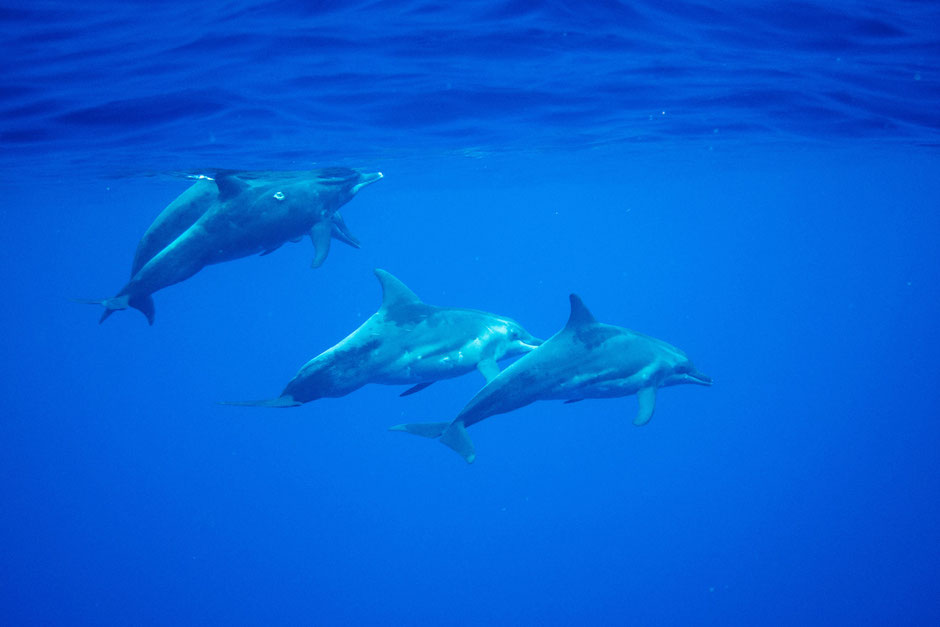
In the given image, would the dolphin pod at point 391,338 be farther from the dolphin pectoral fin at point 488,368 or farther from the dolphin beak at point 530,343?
the dolphin beak at point 530,343

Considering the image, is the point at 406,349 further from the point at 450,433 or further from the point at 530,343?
the point at 530,343

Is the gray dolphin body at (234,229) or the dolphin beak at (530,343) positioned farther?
the dolphin beak at (530,343)

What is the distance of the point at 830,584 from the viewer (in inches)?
1158

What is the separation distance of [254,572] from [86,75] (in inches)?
1016

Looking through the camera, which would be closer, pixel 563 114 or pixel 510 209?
pixel 563 114

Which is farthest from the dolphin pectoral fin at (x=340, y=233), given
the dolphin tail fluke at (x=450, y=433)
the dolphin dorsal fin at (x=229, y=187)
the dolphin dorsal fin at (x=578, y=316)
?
the dolphin dorsal fin at (x=578, y=316)

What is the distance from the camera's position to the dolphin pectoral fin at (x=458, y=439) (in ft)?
29.3

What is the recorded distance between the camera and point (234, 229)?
8.89m

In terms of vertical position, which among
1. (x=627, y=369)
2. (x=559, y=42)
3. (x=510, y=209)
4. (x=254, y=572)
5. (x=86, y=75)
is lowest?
(x=254, y=572)

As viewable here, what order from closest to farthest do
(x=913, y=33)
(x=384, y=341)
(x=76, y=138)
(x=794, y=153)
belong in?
(x=384, y=341), (x=913, y=33), (x=76, y=138), (x=794, y=153)

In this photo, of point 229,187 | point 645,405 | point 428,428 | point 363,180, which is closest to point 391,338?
point 428,428

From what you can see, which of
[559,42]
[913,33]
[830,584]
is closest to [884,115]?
[913,33]

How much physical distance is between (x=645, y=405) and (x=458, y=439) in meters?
2.65

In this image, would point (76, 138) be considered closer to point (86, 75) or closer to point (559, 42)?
point (86, 75)
